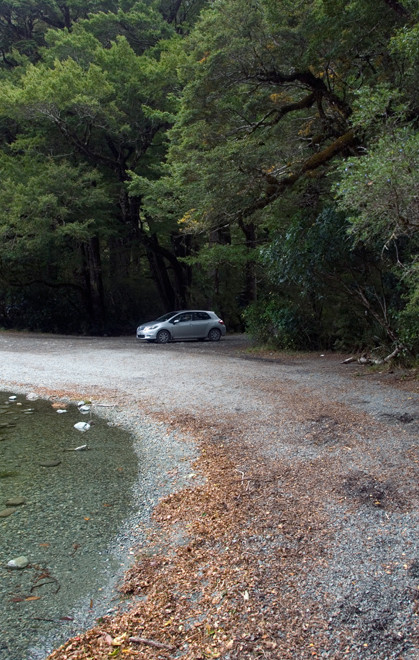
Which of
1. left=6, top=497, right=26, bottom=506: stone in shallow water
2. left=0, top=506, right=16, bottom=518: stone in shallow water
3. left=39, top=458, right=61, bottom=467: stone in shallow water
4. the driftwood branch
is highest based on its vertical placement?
left=39, top=458, right=61, bottom=467: stone in shallow water

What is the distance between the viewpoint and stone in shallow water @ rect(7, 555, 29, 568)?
10.7 ft

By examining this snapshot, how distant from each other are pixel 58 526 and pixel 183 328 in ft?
47.6

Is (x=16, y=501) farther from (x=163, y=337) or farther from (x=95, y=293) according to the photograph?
(x=95, y=293)

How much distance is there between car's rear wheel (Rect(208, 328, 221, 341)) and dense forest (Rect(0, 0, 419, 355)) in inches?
101

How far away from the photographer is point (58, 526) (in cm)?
385

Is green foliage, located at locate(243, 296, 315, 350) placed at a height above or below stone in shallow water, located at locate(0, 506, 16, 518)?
above

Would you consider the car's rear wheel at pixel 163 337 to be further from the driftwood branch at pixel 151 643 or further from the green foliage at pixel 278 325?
the driftwood branch at pixel 151 643

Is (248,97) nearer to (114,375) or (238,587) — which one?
(114,375)

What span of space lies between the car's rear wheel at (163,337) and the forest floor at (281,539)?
9983 millimetres

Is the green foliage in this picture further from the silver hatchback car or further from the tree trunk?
the tree trunk

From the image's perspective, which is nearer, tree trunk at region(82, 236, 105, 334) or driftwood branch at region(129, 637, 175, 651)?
driftwood branch at region(129, 637, 175, 651)

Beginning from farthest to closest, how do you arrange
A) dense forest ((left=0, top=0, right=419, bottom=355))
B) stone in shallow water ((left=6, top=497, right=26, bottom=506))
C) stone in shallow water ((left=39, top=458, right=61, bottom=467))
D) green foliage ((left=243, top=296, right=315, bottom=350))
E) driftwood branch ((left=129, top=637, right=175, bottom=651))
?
green foliage ((left=243, top=296, right=315, bottom=350)) → dense forest ((left=0, top=0, right=419, bottom=355)) → stone in shallow water ((left=39, top=458, right=61, bottom=467)) → stone in shallow water ((left=6, top=497, right=26, bottom=506)) → driftwood branch ((left=129, top=637, right=175, bottom=651))

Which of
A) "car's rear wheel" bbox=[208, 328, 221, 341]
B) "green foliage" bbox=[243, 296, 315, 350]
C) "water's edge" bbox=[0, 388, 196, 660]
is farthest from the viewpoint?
"car's rear wheel" bbox=[208, 328, 221, 341]

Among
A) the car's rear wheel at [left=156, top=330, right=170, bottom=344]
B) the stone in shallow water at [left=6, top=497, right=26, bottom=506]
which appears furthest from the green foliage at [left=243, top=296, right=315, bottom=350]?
the stone in shallow water at [left=6, top=497, right=26, bottom=506]
